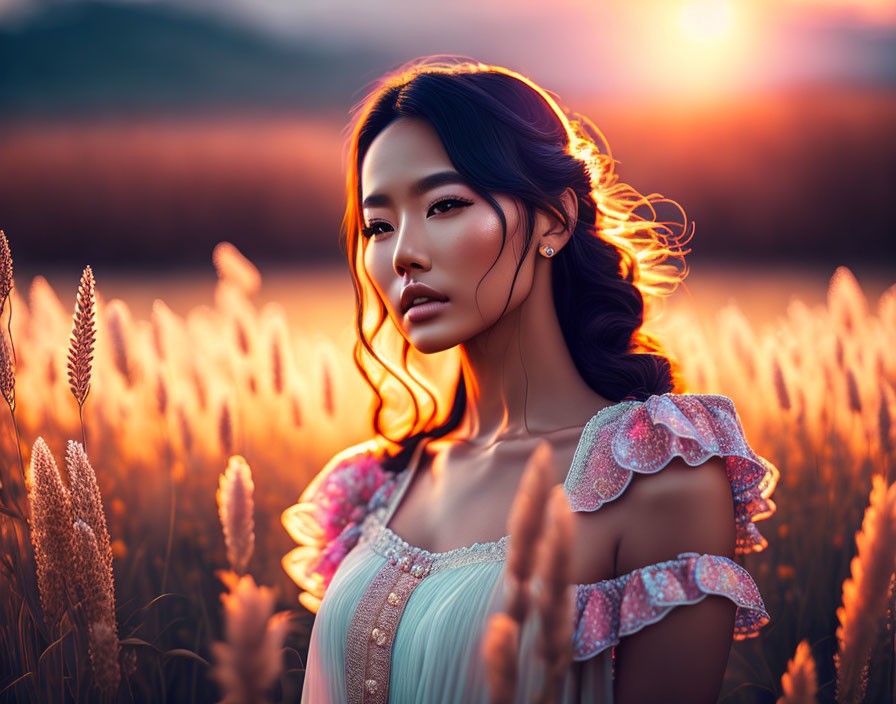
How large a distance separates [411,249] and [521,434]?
1.48 feet

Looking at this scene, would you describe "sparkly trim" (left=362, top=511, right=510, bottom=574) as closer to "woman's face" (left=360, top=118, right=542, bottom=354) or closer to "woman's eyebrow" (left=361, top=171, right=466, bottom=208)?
"woman's face" (left=360, top=118, right=542, bottom=354)

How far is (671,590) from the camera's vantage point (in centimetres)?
130

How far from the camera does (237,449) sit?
8.24 ft

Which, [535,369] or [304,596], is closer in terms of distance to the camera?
[535,369]

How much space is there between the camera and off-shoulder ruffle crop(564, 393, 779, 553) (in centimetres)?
139

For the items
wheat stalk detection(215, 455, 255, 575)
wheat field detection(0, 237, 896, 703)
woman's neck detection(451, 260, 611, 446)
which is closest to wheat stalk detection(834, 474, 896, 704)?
wheat field detection(0, 237, 896, 703)

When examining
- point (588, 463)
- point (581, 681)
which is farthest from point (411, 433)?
point (581, 681)

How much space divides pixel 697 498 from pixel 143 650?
4.76 feet

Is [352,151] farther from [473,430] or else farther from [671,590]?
[671,590]

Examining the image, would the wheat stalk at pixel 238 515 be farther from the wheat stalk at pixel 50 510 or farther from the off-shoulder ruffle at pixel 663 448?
the off-shoulder ruffle at pixel 663 448

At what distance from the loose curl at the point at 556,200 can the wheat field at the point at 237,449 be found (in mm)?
613

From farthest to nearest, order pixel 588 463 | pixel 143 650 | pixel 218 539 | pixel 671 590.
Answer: pixel 218 539 → pixel 143 650 → pixel 588 463 → pixel 671 590

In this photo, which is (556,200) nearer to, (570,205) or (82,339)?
(570,205)

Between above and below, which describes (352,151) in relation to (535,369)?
above
